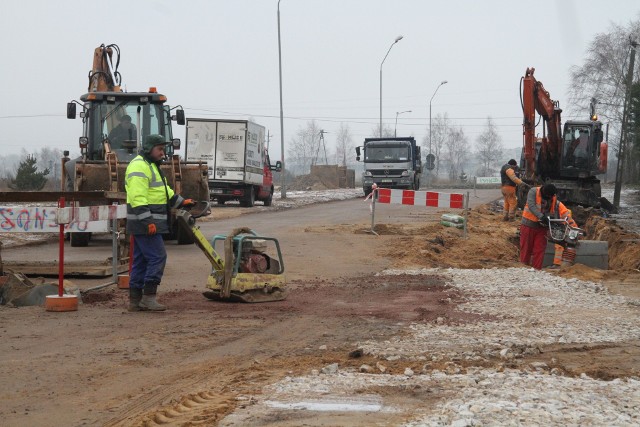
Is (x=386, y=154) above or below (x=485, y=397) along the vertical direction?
above

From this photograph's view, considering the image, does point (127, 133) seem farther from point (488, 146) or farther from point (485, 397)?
point (488, 146)

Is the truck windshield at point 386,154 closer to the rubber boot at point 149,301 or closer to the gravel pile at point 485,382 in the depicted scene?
the gravel pile at point 485,382

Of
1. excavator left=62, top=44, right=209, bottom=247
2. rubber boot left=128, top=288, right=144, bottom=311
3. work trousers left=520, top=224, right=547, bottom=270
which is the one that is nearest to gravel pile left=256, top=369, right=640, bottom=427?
rubber boot left=128, top=288, right=144, bottom=311

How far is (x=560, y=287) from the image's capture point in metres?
12.2

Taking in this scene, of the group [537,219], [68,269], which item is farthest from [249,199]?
[68,269]

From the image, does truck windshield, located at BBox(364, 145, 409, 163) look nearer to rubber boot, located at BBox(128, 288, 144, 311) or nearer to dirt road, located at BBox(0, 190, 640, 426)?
dirt road, located at BBox(0, 190, 640, 426)

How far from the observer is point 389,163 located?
44438mm

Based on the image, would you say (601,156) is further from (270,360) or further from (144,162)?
(270,360)

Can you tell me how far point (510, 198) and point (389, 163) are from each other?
56.7 ft

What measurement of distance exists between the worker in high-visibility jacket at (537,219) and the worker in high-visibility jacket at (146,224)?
25.6 ft

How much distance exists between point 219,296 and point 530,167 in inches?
829

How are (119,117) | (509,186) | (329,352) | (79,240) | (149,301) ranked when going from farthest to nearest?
(509,186) < (119,117) < (79,240) < (149,301) < (329,352)

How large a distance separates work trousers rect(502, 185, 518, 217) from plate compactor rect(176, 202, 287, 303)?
1687cm

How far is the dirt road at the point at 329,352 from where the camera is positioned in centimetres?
562
